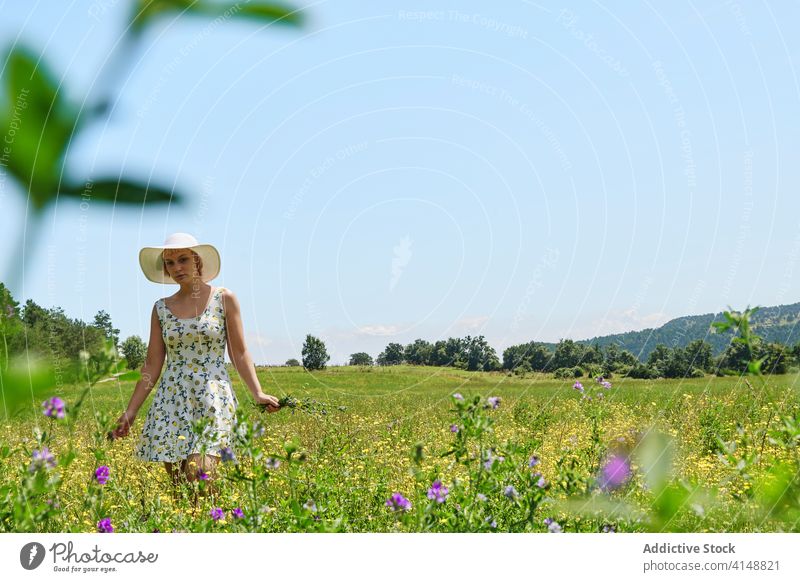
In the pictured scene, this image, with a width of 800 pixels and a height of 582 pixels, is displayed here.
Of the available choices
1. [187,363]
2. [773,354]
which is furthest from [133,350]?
[773,354]

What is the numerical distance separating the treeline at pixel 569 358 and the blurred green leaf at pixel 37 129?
277 centimetres

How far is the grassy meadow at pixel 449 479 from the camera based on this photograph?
104 inches

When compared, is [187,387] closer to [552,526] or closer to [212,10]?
[552,526]

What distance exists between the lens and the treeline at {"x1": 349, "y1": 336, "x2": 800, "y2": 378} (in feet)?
11.1

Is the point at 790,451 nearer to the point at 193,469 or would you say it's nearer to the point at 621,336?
the point at 621,336

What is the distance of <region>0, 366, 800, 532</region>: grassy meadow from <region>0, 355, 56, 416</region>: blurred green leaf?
0.20 metres

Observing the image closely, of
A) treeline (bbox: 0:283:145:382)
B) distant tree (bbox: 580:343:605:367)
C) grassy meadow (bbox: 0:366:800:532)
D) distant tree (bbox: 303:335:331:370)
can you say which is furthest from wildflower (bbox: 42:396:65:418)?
distant tree (bbox: 580:343:605:367)

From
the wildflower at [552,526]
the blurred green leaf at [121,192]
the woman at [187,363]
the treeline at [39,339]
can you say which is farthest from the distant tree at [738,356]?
the woman at [187,363]

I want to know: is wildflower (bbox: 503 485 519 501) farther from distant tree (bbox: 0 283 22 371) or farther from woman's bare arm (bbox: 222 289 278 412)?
distant tree (bbox: 0 283 22 371)

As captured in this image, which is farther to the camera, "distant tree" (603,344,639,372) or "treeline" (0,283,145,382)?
"distant tree" (603,344,639,372)

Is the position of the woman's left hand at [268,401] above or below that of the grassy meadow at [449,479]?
above

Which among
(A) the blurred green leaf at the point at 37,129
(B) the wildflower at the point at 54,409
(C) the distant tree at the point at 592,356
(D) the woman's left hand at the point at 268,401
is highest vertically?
(A) the blurred green leaf at the point at 37,129

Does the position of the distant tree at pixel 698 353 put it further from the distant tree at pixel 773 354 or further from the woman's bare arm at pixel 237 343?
the woman's bare arm at pixel 237 343

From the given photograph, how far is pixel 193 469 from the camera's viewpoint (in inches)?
177
